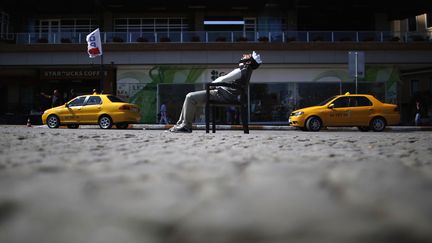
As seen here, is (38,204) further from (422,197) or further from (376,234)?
(422,197)

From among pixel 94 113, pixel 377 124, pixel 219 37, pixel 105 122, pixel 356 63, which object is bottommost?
pixel 377 124

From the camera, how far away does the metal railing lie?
24109mm

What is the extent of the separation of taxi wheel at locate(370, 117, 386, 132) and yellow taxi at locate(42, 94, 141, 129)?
32.0 feet

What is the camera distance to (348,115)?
1620cm

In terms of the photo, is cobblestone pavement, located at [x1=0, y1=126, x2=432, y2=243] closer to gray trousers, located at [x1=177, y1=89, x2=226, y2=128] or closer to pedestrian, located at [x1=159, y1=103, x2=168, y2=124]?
gray trousers, located at [x1=177, y1=89, x2=226, y2=128]

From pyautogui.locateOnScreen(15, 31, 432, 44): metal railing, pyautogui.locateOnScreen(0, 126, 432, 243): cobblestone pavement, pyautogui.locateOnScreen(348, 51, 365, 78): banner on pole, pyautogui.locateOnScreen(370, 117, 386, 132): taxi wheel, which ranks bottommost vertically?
pyautogui.locateOnScreen(0, 126, 432, 243): cobblestone pavement

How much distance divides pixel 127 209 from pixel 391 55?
83.9 feet

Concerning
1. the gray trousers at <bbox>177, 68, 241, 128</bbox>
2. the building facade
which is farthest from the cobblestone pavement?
the building facade

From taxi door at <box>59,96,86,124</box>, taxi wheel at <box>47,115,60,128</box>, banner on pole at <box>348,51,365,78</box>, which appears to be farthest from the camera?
banner on pole at <box>348,51,365,78</box>

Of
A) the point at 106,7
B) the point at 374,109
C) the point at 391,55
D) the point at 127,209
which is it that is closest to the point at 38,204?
the point at 127,209

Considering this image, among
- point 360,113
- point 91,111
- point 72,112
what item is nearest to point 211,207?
point 360,113

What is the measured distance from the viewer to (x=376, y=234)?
96 centimetres

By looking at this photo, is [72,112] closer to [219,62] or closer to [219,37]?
[219,62]

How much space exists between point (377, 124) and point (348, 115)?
126cm
